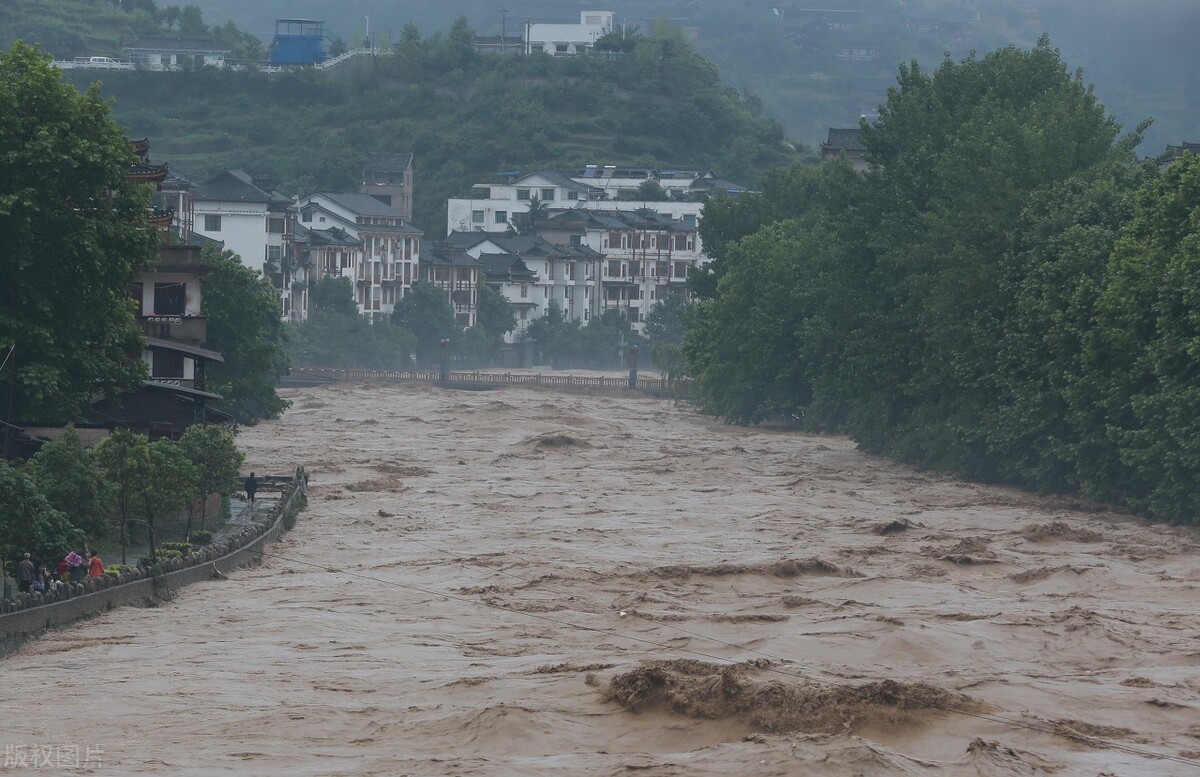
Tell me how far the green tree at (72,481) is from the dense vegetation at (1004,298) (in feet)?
89.2

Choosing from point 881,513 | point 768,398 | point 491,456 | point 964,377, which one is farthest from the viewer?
point 768,398

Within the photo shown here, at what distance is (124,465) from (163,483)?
1.05 metres

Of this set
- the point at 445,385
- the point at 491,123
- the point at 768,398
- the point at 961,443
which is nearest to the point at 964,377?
the point at 961,443

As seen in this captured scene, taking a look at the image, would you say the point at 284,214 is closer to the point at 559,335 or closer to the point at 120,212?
the point at 559,335

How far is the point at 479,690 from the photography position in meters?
27.2

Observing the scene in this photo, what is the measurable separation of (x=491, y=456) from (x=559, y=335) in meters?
77.6

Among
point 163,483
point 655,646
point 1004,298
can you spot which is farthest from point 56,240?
point 1004,298

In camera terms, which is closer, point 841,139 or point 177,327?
point 177,327

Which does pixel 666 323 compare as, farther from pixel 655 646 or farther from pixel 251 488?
pixel 655 646

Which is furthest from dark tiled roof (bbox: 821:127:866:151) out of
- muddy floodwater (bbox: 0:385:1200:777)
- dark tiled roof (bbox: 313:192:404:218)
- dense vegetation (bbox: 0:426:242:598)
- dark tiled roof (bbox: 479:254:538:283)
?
dense vegetation (bbox: 0:426:242:598)

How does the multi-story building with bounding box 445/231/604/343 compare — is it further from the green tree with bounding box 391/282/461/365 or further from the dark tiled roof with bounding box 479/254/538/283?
the green tree with bounding box 391/282/461/365

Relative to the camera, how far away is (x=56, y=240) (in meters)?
44.0

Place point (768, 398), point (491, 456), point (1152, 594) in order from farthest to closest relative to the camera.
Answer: point (768, 398) < point (491, 456) < point (1152, 594)

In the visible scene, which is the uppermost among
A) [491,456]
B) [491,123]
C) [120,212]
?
[491,123]
